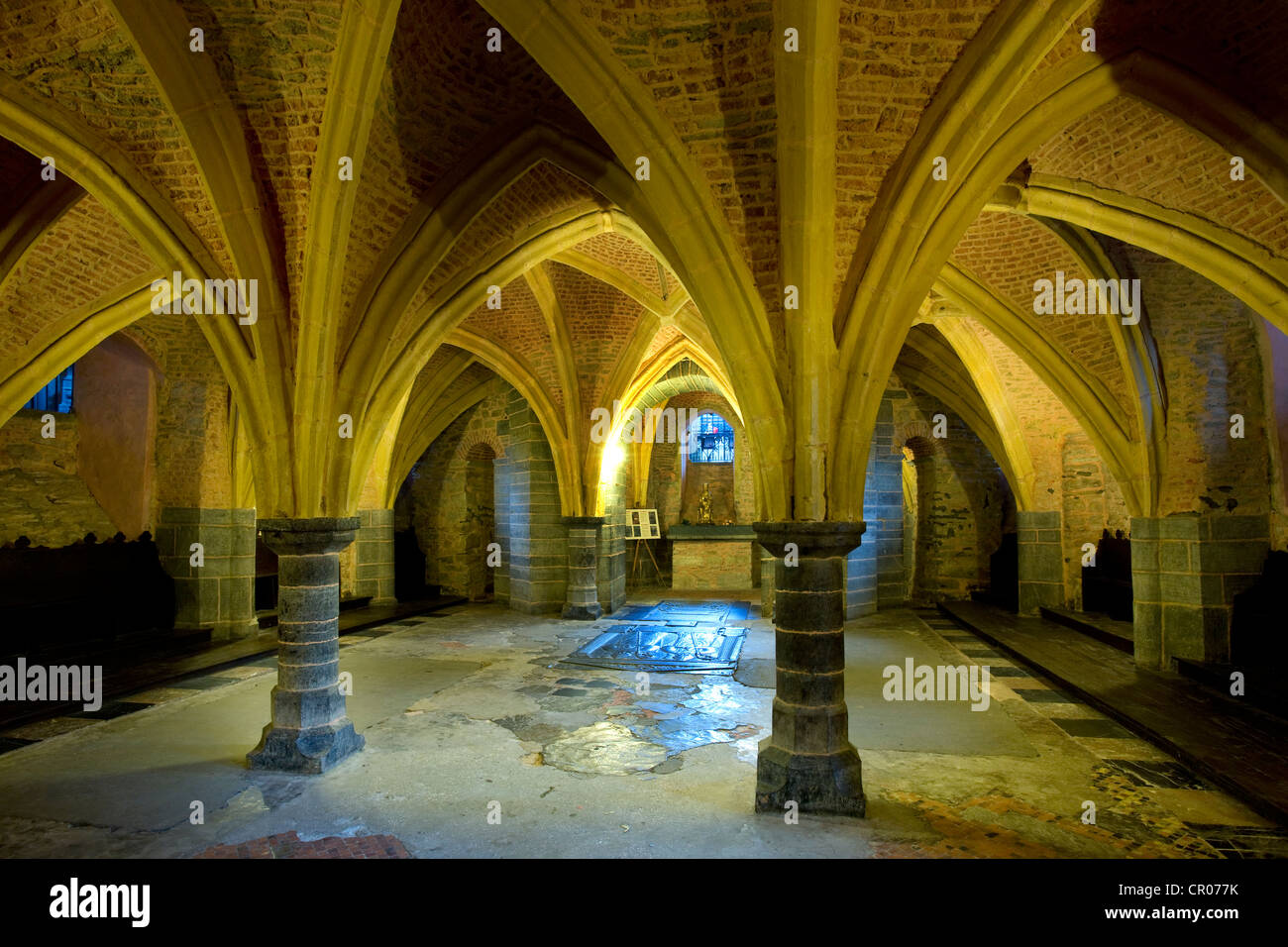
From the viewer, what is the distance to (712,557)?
1584 centimetres

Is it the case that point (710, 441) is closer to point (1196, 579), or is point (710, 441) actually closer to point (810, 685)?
point (1196, 579)

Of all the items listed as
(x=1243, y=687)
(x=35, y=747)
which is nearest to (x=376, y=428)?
(x=35, y=747)

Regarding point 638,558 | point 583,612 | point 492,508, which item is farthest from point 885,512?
point 492,508

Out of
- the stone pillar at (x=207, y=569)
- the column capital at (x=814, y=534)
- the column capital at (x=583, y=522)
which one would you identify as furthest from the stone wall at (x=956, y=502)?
the stone pillar at (x=207, y=569)

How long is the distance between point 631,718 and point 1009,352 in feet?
28.0

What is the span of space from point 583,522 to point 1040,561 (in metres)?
7.54

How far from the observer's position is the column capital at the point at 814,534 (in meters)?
4.21

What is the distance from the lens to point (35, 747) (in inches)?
211

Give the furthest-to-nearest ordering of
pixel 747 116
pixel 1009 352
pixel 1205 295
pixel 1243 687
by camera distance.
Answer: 1. pixel 1009 352
2. pixel 1205 295
3. pixel 1243 687
4. pixel 747 116

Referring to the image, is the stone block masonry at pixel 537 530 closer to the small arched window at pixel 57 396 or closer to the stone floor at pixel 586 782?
the stone floor at pixel 586 782

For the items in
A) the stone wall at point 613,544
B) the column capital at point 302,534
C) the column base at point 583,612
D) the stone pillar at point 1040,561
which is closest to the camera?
the column capital at point 302,534

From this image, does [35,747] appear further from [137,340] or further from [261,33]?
[137,340]

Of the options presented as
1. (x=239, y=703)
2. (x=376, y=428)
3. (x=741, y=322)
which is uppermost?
(x=741, y=322)

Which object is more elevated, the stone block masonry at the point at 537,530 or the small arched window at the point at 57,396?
the small arched window at the point at 57,396
